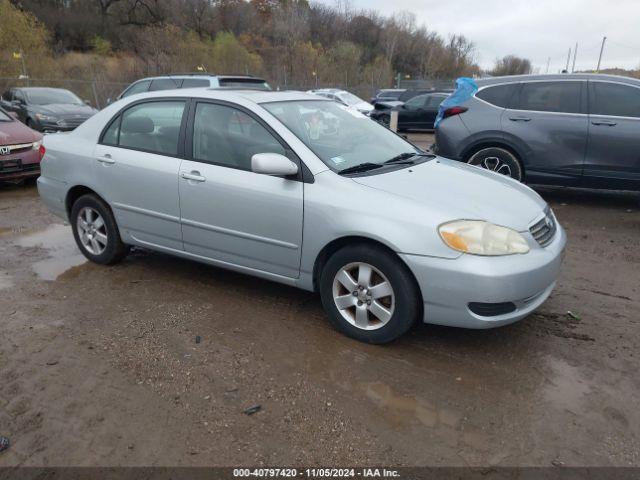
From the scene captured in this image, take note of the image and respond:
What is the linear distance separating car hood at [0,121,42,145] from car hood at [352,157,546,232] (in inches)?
296

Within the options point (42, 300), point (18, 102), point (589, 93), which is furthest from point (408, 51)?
point (42, 300)

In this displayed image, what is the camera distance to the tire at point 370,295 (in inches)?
123

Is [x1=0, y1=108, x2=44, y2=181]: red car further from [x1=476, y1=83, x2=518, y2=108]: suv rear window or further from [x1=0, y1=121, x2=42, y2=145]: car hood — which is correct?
[x1=476, y1=83, x2=518, y2=108]: suv rear window

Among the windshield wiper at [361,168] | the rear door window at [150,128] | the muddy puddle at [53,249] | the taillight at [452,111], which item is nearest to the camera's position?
the windshield wiper at [361,168]

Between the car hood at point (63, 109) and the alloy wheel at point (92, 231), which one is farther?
the car hood at point (63, 109)

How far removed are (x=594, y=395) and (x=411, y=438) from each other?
3.82 ft

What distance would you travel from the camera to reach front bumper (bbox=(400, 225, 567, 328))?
9.68 ft

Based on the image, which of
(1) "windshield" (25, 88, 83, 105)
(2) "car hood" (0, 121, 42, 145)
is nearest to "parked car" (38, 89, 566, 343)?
(2) "car hood" (0, 121, 42, 145)

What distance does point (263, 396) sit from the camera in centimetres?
286

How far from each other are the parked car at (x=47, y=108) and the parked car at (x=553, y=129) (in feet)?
33.5

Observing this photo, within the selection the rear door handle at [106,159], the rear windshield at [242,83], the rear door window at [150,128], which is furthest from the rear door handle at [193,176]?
the rear windshield at [242,83]

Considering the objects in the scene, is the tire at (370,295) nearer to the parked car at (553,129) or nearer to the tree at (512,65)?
the parked car at (553,129)

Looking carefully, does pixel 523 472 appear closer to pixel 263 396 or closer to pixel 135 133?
pixel 263 396

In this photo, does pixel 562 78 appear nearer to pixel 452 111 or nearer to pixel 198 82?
pixel 452 111
